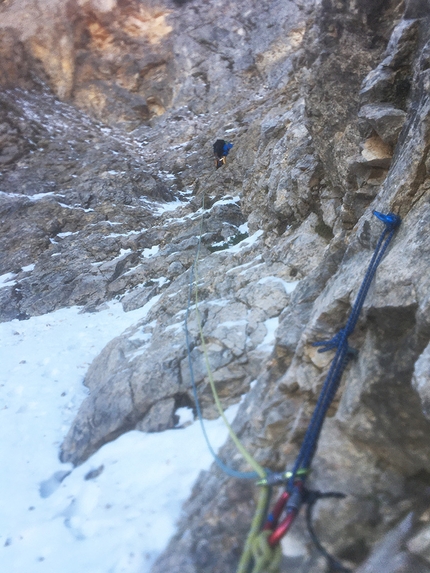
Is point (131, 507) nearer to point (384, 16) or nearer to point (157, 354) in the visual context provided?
point (157, 354)

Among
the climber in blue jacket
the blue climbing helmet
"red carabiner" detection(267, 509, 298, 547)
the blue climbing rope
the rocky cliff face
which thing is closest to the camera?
"red carabiner" detection(267, 509, 298, 547)

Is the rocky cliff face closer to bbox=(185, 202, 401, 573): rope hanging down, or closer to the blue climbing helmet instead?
bbox=(185, 202, 401, 573): rope hanging down

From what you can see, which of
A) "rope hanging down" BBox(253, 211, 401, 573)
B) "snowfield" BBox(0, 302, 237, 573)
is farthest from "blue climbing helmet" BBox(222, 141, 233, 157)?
"rope hanging down" BBox(253, 211, 401, 573)

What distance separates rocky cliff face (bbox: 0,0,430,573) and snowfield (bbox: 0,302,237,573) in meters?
0.26

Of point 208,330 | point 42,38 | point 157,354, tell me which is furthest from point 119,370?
point 42,38

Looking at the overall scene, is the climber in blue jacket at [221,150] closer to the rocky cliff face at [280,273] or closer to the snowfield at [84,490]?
the rocky cliff face at [280,273]

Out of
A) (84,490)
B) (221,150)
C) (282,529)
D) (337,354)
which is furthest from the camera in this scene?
(221,150)

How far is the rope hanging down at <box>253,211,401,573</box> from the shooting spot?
2.79m

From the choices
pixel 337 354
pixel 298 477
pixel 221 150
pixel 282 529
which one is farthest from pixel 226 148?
pixel 282 529

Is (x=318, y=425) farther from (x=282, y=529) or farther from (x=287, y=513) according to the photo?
(x=282, y=529)

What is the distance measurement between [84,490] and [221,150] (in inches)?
499

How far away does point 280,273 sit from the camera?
21.4 ft

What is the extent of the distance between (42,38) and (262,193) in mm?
19602

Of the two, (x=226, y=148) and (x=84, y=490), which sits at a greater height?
(x=226, y=148)
